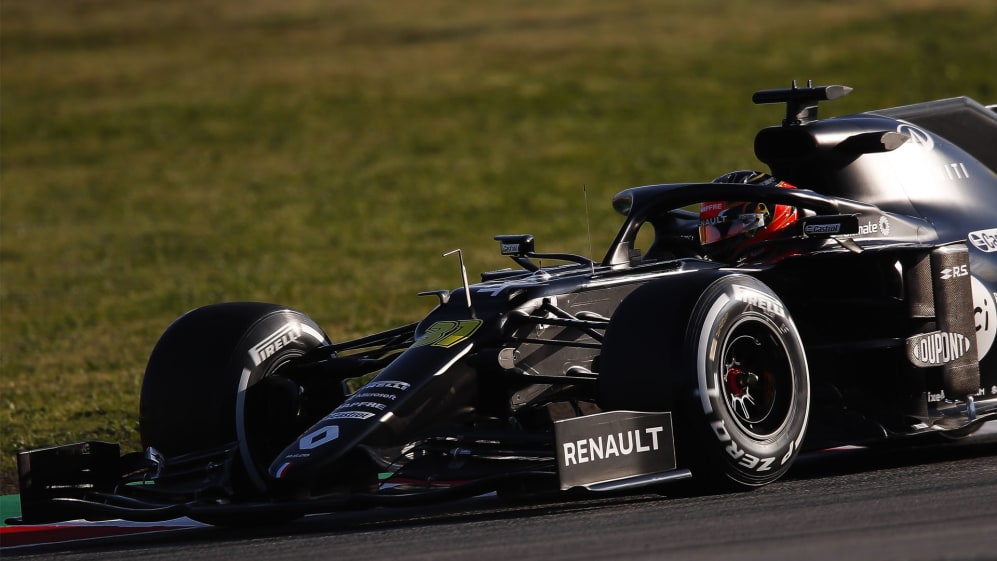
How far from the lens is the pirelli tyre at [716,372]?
6.21 meters

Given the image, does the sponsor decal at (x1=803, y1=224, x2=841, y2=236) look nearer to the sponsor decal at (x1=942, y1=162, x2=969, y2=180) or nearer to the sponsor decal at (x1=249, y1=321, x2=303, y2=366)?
A: the sponsor decal at (x1=942, y1=162, x2=969, y2=180)

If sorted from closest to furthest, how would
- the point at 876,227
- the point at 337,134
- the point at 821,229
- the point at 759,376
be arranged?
the point at 759,376 < the point at 821,229 < the point at 876,227 < the point at 337,134

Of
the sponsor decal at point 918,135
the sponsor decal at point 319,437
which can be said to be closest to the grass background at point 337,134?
the sponsor decal at point 319,437

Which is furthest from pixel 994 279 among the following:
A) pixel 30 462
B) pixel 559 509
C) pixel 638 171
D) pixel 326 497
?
pixel 638 171

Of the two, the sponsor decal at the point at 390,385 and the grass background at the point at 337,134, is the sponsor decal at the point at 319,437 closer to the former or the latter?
the sponsor decal at the point at 390,385

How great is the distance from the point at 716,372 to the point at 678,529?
92cm

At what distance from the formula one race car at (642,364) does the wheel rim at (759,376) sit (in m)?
0.01

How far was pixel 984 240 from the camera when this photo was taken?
7914 millimetres

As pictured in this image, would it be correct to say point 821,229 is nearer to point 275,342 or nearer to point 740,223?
point 740,223

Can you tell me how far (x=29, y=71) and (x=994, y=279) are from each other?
116 ft

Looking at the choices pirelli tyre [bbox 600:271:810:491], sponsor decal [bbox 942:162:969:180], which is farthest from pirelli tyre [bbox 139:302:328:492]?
sponsor decal [bbox 942:162:969:180]

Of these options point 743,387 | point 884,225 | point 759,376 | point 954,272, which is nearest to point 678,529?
point 743,387

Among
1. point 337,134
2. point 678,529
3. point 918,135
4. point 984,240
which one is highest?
point 337,134

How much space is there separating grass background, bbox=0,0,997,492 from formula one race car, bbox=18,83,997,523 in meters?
2.68
